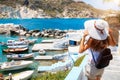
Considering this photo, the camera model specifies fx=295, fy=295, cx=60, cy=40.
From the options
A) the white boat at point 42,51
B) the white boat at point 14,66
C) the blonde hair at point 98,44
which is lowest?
the white boat at point 42,51

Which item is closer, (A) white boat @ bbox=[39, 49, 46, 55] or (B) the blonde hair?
(B) the blonde hair

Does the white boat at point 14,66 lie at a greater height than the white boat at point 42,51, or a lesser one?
greater

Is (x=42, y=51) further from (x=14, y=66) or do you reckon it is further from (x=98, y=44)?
(x=98, y=44)

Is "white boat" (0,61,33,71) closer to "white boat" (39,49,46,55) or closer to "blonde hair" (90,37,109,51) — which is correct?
"white boat" (39,49,46,55)

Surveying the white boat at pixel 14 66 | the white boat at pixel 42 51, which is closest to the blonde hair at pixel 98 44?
the white boat at pixel 14 66

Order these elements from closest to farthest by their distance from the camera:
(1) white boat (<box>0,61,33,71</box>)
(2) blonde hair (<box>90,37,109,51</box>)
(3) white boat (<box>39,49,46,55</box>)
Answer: (2) blonde hair (<box>90,37,109,51</box>) < (1) white boat (<box>0,61,33,71</box>) < (3) white boat (<box>39,49,46,55</box>)

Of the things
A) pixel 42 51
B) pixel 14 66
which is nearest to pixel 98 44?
pixel 14 66

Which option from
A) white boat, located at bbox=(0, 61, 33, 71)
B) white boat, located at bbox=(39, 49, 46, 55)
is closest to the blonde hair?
white boat, located at bbox=(0, 61, 33, 71)

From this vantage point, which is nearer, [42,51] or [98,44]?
[98,44]

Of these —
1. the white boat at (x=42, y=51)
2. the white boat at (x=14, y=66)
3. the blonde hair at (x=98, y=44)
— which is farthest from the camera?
the white boat at (x=42, y=51)

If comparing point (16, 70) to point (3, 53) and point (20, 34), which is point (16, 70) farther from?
point (20, 34)

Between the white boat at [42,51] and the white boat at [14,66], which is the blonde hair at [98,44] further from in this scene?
the white boat at [42,51]

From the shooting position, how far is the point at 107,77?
288 inches

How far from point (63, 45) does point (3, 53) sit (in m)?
9.12
